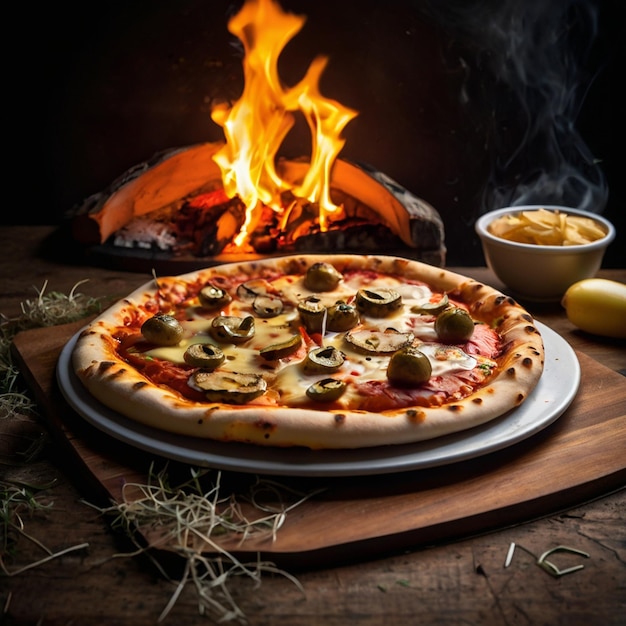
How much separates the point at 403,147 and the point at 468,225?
36.9 inches

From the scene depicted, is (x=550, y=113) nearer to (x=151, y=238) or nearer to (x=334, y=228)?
(x=334, y=228)

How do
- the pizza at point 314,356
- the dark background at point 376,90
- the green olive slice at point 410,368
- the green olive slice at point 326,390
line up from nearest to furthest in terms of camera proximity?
1. the pizza at point 314,356
2. the green olive slice at point 326,390
3. the green olive slice at point 410,368
4. the dark background at point 376,90

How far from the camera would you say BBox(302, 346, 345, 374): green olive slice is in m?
3.37

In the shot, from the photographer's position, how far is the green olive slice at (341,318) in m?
3.85

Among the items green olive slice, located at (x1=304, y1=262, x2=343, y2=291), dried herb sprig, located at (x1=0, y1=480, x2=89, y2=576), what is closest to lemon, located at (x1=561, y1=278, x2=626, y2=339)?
green olive slice, located at (x1=304, y1=262, x2=343, y2=291)

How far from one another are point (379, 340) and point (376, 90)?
363 cm

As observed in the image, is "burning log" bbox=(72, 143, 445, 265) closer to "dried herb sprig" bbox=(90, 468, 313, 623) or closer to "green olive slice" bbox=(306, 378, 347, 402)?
"green olive slice" bbox=(306, 378, 347, 402)

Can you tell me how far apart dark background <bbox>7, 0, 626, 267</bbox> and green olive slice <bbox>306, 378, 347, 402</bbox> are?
162 inches

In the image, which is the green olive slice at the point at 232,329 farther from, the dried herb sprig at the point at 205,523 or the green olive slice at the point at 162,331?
the dried herb sprig at the point at 205,523

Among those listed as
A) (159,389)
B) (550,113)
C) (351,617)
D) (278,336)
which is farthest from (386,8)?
(351,617)

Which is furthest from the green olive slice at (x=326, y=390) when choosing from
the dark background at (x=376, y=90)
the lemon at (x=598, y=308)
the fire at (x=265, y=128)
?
the dark background at (x=376, y=90)

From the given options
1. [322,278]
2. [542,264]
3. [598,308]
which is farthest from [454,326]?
[542,264]

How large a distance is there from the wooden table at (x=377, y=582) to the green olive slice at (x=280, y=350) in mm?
982

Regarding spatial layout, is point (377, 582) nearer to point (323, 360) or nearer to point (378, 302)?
point (323, 360)
